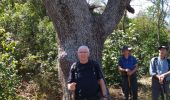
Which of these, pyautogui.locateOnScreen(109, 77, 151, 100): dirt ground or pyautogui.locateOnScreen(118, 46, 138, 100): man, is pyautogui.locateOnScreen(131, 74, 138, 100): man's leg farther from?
pyautogui.locateOnScreen(109, 77, 151, 100): dirt ground

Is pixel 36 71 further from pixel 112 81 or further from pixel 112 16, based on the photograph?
pixel 112 16

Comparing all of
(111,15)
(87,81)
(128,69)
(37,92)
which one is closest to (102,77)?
(87,81)

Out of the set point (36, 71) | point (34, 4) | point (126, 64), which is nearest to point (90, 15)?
point (126, 64)

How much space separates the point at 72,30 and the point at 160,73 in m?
2.45

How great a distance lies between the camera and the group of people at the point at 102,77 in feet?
23.3

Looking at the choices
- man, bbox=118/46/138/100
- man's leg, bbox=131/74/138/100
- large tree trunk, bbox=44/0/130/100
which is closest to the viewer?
large tree trunk, bbox=44/0/130/100

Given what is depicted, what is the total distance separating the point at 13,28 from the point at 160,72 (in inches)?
297

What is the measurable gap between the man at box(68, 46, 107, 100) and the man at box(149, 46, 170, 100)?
2.60 meters

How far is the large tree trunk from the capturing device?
27.5ft

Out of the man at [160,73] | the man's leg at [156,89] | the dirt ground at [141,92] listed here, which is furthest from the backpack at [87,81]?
the dirt ground at [141,92]

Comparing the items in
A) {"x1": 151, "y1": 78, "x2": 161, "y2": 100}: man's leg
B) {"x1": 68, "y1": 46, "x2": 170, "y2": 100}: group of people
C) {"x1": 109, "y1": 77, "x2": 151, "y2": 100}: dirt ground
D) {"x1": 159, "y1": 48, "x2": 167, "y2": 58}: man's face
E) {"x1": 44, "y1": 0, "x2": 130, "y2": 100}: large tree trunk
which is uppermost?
{"x1": 44, "y1": 0, "x2": 130, "y2": 100}: large tree trunk

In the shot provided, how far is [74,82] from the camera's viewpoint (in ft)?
23.6

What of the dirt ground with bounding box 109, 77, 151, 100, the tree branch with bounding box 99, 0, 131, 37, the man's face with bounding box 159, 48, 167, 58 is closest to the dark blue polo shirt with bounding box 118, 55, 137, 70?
the man's face with bounding box 159, 48, 167, 58

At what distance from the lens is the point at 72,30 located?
27.6ft
